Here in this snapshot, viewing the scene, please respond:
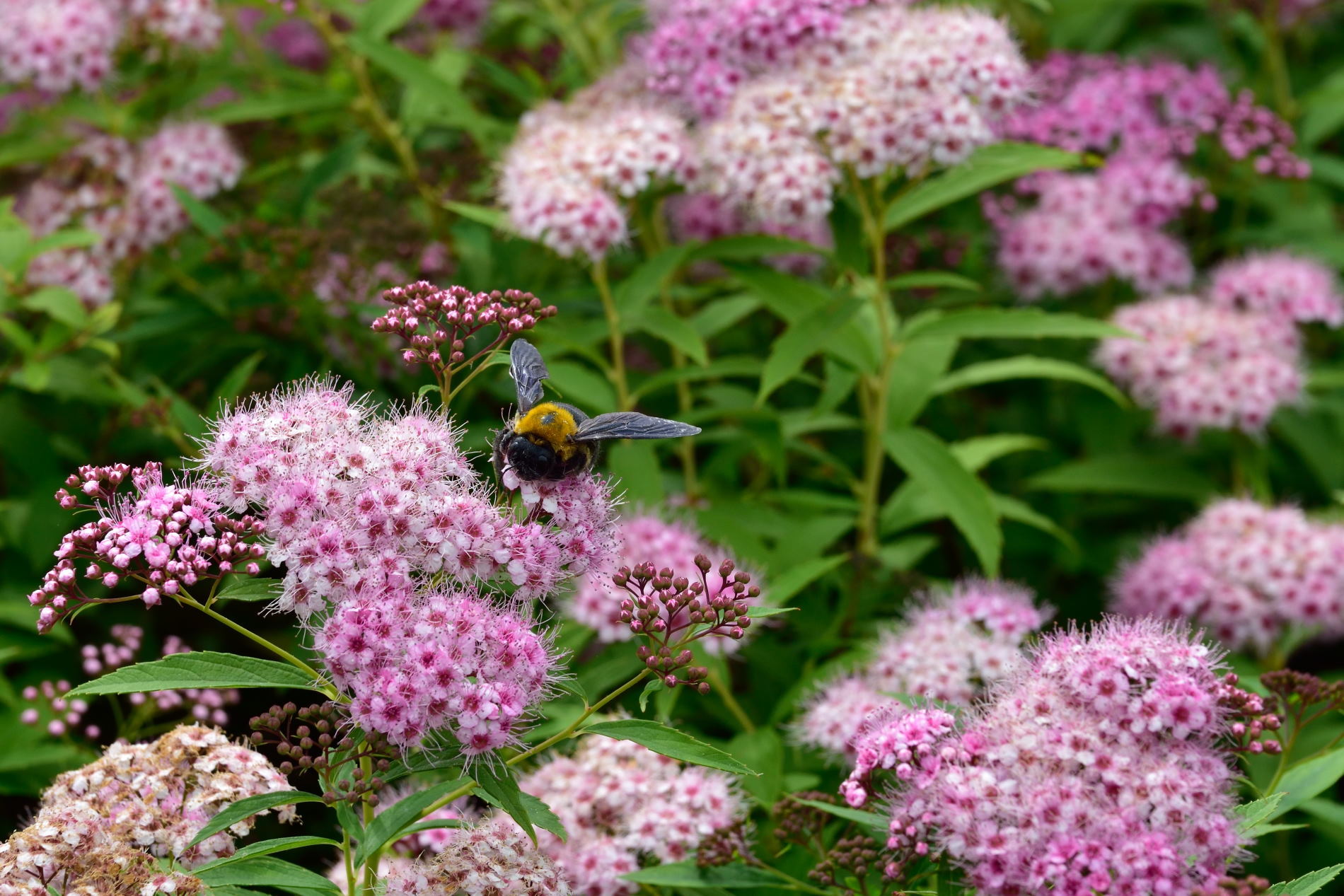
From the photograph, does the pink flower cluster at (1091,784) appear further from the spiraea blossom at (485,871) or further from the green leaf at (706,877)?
the spiraea blossom at (485,871)

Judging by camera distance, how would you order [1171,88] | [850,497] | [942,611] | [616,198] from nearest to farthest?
[942,611] → [616,198] → [850,497] → [1171,88]

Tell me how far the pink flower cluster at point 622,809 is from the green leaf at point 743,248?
5.18 feet

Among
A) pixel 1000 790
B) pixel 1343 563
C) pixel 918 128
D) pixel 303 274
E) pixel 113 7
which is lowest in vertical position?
pixel 1343 563

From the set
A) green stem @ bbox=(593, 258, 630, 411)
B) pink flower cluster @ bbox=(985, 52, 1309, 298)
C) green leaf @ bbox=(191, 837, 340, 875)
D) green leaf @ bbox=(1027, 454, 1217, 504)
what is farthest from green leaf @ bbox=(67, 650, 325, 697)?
pink flower cluster @ bbox=(985, 52, 1309, 298)

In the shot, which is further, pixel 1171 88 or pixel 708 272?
pixel 1171 88

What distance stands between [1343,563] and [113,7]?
4520 millimetres

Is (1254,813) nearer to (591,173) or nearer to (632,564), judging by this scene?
(632,564)

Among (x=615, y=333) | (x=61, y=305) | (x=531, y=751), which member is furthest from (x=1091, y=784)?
(x=61, y=305)

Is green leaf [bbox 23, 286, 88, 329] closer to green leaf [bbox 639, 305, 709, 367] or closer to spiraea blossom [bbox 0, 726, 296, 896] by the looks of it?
green leaf [bbox 639, 305, 709, 367]

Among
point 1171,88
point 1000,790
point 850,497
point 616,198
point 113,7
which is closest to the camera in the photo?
point 1000,790

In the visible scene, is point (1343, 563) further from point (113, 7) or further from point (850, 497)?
point (113, 7)

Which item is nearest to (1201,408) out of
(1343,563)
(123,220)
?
(1343,563)

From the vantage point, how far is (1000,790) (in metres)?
2.43

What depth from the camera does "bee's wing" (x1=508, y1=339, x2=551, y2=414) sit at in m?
2.78
